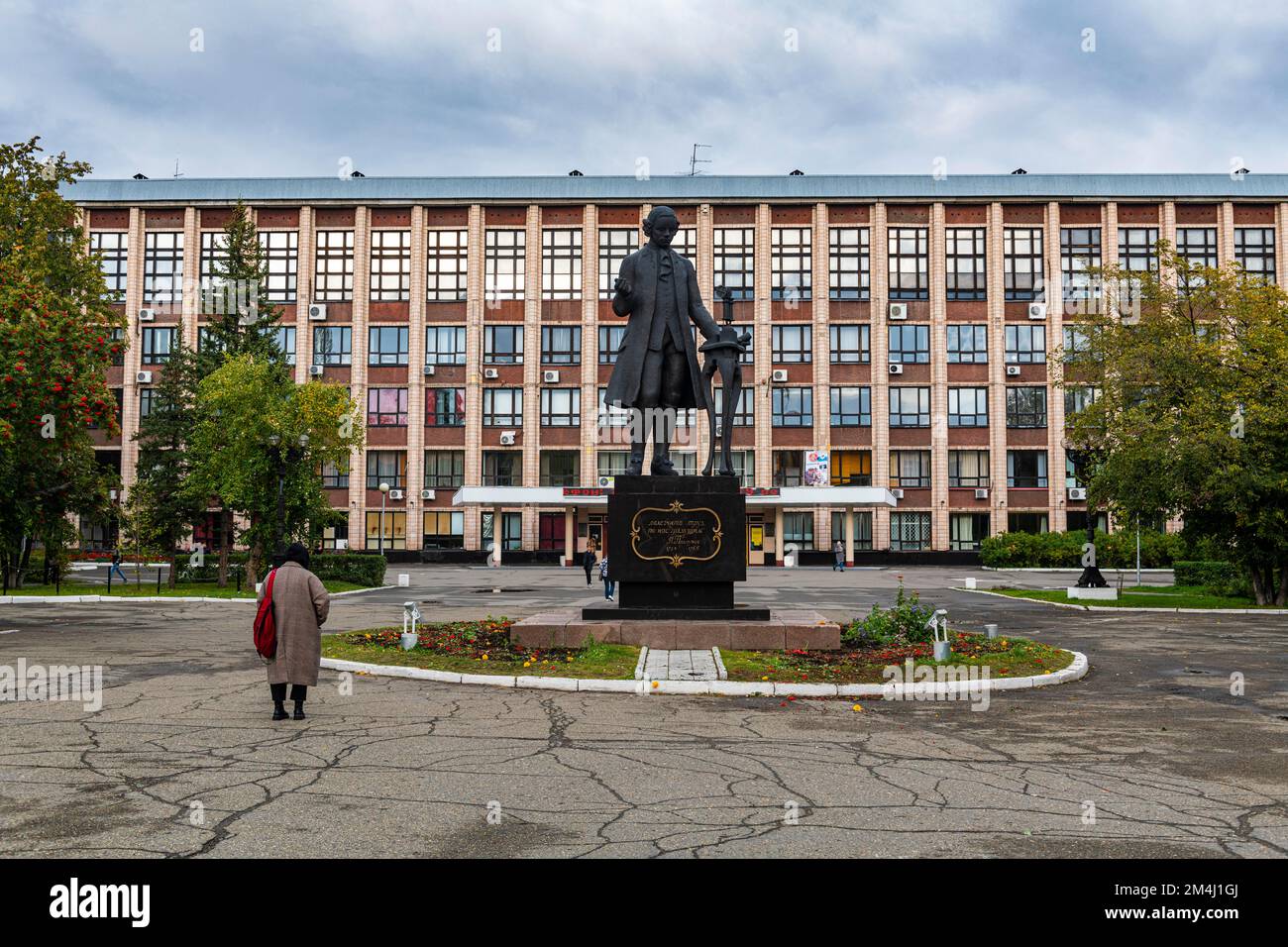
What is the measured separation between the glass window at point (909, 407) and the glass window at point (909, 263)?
19.4ft

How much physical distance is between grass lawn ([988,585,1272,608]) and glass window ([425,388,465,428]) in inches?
1453

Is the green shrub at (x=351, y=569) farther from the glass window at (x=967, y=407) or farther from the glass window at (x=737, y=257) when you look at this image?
the glass window at (x=967, y=407)

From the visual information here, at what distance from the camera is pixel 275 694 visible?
917 cm

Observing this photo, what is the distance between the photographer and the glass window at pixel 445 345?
61.8 m

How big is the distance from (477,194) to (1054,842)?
6164 centimetres

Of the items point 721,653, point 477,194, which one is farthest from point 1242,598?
point 477,194

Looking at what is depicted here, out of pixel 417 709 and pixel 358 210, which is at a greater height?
pixel 358 210

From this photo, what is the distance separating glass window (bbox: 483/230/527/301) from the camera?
62.4 m

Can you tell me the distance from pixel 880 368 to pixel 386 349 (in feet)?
98.6

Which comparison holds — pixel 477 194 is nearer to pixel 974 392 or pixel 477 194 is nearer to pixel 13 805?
pixel 974 392

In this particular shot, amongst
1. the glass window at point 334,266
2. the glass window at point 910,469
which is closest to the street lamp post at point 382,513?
the glass window at point 334,266

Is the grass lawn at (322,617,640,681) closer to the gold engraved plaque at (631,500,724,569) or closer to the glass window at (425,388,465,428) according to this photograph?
the gold engraved plaque at (631,500,724,569)

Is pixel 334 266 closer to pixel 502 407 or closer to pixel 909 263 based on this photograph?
pixel 502 407

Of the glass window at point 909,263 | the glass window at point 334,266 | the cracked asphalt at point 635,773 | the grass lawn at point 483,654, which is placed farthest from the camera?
the glass window at point 334,266
